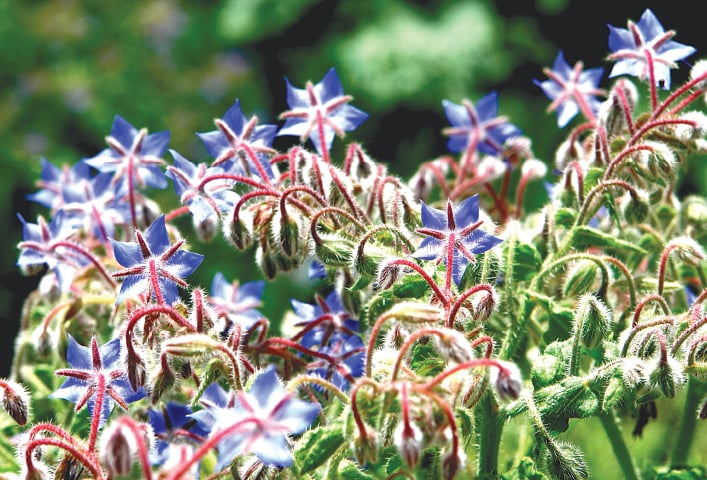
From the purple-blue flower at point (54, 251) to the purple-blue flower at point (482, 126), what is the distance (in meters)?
0.54

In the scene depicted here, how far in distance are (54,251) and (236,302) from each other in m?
0.22

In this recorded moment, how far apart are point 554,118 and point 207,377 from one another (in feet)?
8.38

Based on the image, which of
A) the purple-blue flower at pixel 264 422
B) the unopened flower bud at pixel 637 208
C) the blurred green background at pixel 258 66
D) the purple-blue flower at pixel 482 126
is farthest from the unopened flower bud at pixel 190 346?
the blurred green background at pixel 258 66

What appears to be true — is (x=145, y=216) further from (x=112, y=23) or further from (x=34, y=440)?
(x=112, y=23)

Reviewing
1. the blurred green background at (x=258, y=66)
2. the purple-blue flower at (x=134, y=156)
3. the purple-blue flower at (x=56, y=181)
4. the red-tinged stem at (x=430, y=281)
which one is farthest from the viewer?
the blurred green background at (x=258, y=66)

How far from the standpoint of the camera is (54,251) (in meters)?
1.04

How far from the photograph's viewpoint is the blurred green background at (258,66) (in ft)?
10.3

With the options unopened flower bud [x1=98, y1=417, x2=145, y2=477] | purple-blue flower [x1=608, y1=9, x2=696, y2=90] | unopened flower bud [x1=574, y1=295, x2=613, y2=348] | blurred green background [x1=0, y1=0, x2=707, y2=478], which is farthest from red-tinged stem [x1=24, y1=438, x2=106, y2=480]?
blurred green background [x1=0, y1=0, x2=707, y2=478]

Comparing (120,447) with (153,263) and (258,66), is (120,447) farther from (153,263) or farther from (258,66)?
(258,66)

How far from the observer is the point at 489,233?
0.85 metres

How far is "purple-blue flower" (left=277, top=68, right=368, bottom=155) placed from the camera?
1.08 m

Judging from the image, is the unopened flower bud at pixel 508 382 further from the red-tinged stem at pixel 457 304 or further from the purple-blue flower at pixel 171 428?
the purple-blue flower at pixel 171 428

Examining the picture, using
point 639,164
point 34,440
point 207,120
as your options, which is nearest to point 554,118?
point 207,120

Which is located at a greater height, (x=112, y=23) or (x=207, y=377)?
(x=112, y=23)
